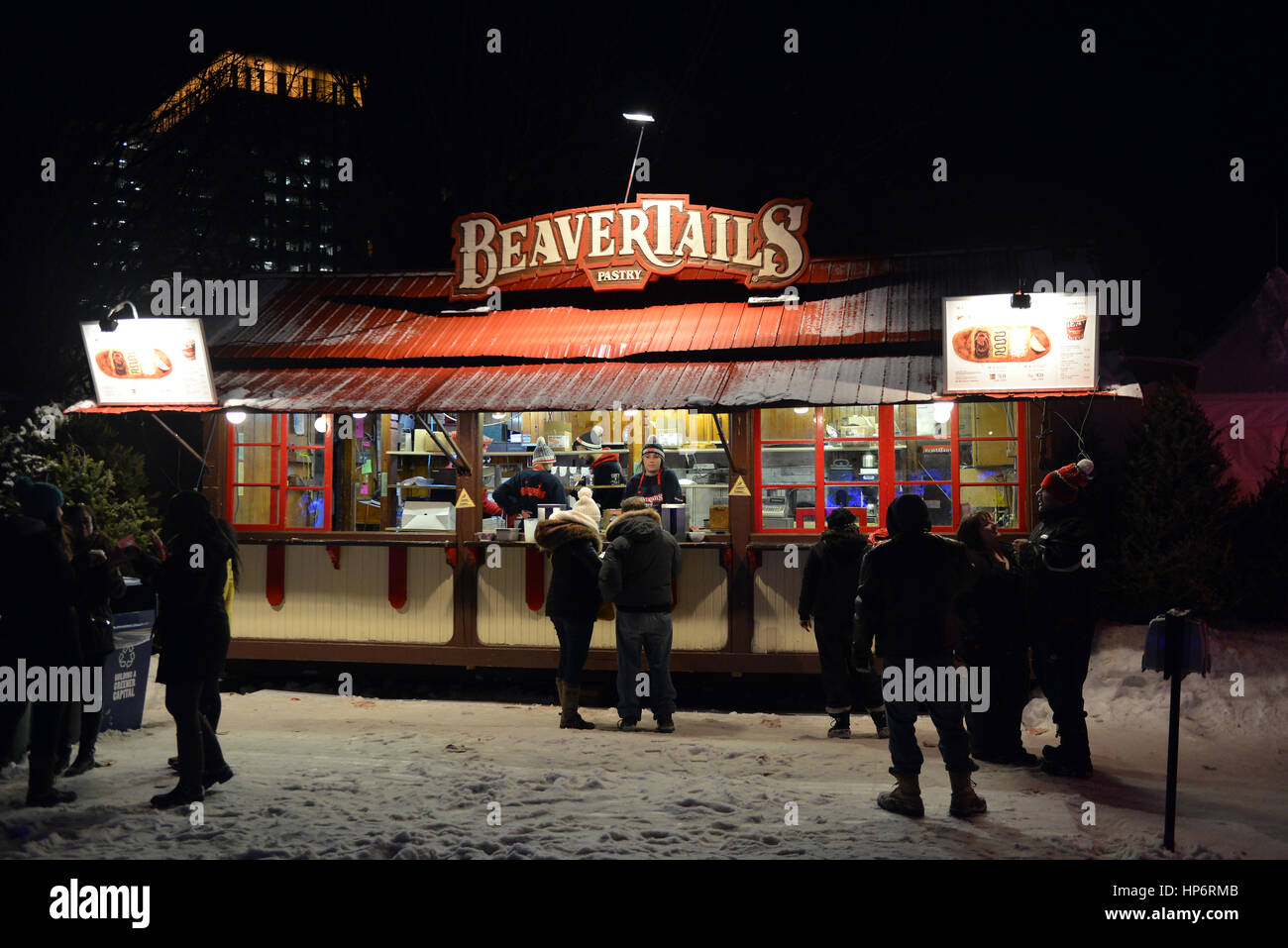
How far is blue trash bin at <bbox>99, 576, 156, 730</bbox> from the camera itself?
7895mm

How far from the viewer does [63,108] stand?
16.3m

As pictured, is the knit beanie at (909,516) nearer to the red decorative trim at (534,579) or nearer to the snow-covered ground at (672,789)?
the snow-covered ground at (672,789)

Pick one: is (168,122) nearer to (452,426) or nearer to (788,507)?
(452,426)

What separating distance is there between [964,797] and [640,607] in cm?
351

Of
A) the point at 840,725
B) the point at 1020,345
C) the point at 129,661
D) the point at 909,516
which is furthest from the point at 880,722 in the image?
the point at 129,661

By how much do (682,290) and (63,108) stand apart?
39.8ft

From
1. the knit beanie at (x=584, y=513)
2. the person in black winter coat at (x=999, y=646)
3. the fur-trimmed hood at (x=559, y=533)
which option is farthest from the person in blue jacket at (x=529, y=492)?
the person in black winter coat at (x=999, y=646)

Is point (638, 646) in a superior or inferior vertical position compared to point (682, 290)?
inferior

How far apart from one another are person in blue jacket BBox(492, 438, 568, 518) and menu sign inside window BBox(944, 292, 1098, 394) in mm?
4585

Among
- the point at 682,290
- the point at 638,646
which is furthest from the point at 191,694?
the point at 682,290

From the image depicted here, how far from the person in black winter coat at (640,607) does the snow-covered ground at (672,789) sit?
35cm

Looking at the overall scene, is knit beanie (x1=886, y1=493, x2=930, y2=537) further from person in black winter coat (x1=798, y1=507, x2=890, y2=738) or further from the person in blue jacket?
the person in blue jacket
